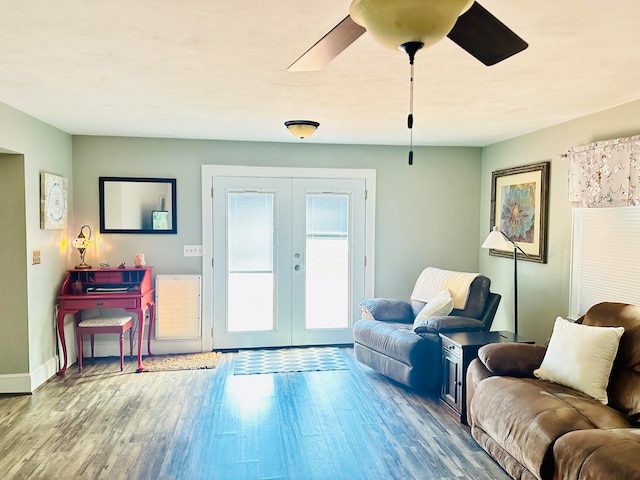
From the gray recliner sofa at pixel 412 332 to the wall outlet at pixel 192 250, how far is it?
183 centimetres

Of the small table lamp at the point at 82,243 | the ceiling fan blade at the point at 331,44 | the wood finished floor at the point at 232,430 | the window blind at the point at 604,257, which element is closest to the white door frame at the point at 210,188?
the wood finished floor at the point at 232,430

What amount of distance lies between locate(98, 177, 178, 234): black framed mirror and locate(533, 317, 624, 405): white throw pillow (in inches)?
147

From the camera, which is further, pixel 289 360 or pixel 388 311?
pixel 289 360

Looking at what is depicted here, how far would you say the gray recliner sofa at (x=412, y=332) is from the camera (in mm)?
3826

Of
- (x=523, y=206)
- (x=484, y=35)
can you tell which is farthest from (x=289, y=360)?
(x=484, y=35)

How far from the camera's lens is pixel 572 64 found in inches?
97.7

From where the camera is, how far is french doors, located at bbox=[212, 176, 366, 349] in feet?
16.5

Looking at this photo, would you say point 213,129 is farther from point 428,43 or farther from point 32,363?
point 428,43

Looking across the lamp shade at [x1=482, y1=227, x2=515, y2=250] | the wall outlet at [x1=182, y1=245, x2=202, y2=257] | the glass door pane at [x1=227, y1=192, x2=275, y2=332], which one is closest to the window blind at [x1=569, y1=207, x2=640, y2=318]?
the lamp shade at [x1=482, y1=227, x2=515, y2=250]

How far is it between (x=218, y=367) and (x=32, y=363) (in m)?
1.58

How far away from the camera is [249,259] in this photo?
506cm

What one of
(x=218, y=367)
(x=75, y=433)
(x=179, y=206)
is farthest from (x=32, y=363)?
(x=179, y=206)

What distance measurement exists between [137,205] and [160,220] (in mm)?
276

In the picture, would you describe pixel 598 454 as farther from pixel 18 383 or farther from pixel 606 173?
pixel 18 383
